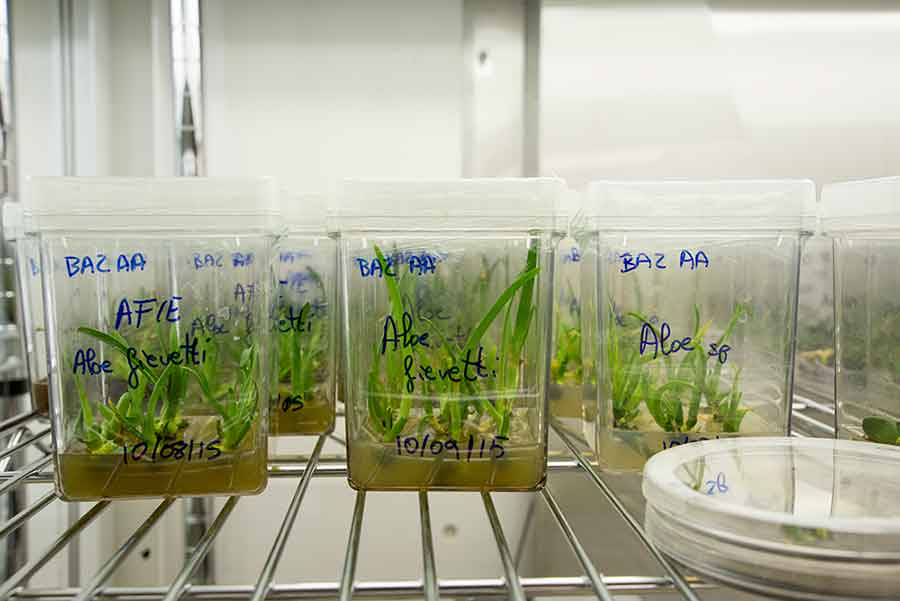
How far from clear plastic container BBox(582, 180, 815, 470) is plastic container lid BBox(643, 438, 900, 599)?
5cm

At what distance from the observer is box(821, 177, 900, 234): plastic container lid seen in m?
0.55

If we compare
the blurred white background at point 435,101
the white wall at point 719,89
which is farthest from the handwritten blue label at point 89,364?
the white wall at point 719,89

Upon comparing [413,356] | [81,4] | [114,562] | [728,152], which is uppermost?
[81,4]

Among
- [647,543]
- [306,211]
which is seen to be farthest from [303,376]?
[647,543]

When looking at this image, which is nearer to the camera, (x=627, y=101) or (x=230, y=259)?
(x=230, y=259)

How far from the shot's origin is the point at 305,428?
28.0 inches

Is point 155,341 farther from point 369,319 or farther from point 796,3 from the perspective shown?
point 796,3

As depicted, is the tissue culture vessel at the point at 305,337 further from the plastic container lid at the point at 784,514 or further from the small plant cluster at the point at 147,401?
the plastic container lid at the point at 784,514

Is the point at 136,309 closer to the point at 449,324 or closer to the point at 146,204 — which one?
the point at 146,204

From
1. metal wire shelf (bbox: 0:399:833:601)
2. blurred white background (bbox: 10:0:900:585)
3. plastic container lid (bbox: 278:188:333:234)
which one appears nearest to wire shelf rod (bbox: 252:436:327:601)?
metal wire shelf (bbox: 0:399:833:601)

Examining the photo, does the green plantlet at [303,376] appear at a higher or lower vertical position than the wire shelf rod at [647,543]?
higher

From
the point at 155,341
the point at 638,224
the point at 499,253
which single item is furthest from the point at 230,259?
the point at 638,224

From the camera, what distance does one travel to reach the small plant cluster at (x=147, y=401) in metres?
0.51

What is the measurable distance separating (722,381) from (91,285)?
0.44m
